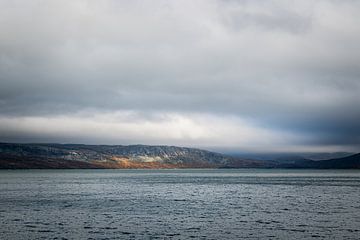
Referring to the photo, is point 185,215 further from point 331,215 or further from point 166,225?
point 331,215

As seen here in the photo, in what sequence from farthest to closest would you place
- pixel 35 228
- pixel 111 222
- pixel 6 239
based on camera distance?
pixel 111 222 → pixel 35 228 → pixel 6 239

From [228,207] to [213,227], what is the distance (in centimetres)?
2902

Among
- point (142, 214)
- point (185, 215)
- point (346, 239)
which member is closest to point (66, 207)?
→ point (142, 214)

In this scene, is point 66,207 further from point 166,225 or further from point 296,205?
point 296,205

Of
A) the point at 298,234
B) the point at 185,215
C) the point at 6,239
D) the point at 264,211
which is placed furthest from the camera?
the point at 264,211

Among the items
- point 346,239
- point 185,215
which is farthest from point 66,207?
point 346,239

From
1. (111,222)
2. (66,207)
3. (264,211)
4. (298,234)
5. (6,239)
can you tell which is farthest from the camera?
(66,207)

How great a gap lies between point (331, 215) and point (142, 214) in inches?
1385

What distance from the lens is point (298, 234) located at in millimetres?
59594

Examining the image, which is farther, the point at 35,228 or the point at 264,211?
the point at 264,211

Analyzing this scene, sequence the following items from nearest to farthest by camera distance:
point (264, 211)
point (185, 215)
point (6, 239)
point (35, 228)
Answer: point (6, 239), point (35, 228), point (185, 215), point (264, 211)

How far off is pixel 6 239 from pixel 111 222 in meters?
18.5

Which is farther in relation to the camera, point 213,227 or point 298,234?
point 213,227

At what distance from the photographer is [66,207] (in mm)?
93938
